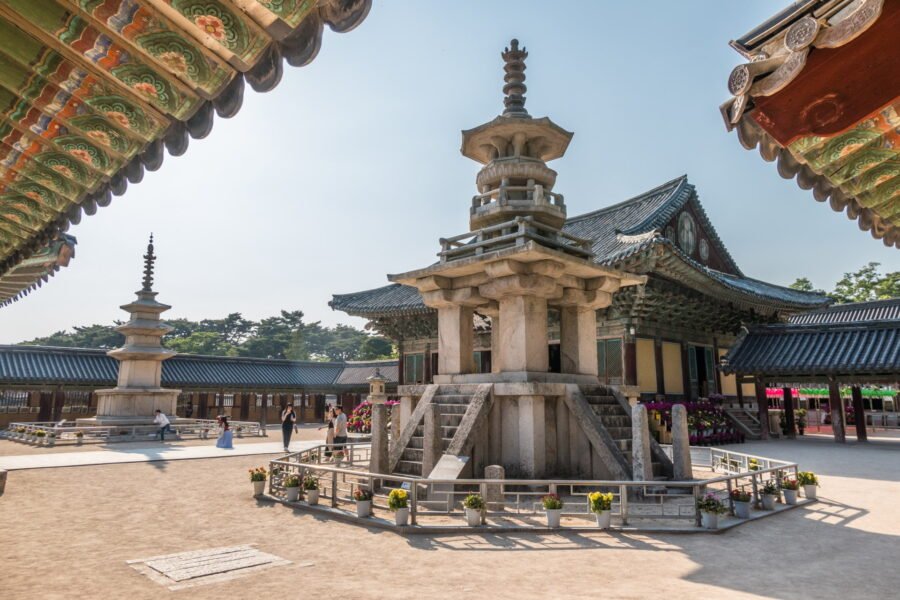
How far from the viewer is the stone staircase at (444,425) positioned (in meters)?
11.3

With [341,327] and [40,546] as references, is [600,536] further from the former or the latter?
[341,327]

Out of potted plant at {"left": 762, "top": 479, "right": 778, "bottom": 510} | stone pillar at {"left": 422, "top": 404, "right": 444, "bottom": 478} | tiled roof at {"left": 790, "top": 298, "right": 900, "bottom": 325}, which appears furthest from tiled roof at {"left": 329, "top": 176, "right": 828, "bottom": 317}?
stone pillar at {"left": 422, "top": 404, "right": 444, "bottom": 478}

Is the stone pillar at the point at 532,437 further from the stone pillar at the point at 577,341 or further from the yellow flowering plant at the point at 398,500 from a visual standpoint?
the yellow flowering plant at the point at 398,500

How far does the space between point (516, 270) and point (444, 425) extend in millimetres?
3644

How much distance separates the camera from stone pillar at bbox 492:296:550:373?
11656 millimetres

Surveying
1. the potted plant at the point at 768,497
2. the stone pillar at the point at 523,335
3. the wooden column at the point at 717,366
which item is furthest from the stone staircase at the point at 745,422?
the stone pillar at the point at 523,335

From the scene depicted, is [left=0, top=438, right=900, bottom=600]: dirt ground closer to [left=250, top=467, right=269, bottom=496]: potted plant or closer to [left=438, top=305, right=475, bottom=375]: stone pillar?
[left=250, top=467, right=269, bottom=496]: potted plant

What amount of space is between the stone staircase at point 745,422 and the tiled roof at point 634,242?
5378mm

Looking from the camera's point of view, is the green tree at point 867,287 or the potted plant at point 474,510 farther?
the green tree at point 867,287

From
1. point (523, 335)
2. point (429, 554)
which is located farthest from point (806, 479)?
point (429, 554)

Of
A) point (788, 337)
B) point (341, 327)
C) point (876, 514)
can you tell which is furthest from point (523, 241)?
point (341, 327)

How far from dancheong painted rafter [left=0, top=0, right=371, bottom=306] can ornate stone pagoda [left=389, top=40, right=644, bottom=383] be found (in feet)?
25.1

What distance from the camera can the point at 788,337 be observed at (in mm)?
23969

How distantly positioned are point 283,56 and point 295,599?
500 cm
